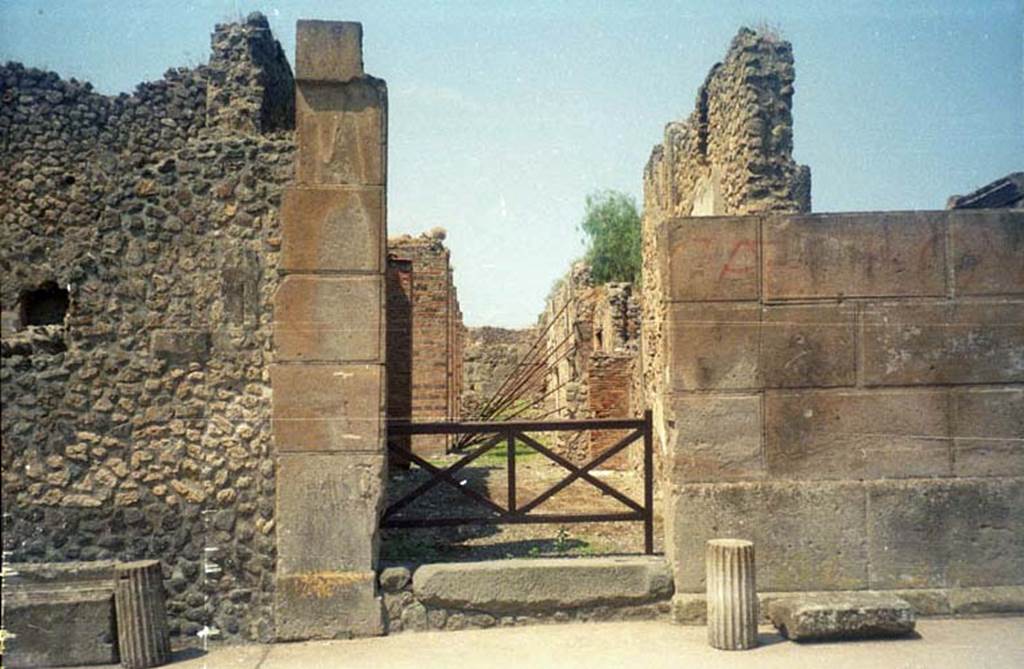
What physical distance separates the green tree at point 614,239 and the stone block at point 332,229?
3296 cm

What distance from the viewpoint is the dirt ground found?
23.0 feet

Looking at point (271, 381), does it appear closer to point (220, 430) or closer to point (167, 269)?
point (220, 430)

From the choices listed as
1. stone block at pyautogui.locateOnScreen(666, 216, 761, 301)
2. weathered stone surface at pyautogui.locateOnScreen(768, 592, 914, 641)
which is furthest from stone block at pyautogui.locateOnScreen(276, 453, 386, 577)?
weathered stone surface at pyautogui.locateOnScreen(768, 592, 914, 641)

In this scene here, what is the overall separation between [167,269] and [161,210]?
40 cm

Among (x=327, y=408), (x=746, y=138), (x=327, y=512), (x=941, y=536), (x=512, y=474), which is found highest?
(x=746, y=138)

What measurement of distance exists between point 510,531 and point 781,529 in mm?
2998

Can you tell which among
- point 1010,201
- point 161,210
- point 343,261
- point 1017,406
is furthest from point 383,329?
point 1010,201

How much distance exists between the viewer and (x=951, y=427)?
5906mm

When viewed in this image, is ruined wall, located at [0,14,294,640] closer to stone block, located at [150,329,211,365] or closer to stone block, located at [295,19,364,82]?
stone block, located at [150,329,211,365]

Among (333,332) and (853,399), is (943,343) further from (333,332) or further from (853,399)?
(333,332)

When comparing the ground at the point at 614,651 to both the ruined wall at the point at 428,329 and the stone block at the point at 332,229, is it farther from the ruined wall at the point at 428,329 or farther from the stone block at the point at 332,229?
the ruined wall at the point at 428,329

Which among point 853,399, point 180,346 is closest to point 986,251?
point 853,399

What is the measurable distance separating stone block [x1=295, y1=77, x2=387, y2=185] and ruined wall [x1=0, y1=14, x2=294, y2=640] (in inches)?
6.4

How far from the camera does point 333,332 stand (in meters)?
5.65
